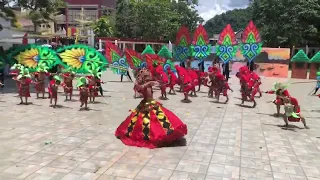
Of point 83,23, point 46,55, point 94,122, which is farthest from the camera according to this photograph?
point 83,23

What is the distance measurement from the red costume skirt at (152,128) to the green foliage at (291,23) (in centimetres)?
2723

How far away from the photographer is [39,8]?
53.7 ft

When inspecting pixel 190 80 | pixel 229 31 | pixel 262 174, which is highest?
pixel 229 31

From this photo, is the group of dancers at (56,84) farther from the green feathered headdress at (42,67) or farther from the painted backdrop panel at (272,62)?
the painted backdrop panel at (272,62)

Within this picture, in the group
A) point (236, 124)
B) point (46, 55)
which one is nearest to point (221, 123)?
point (236, 124)

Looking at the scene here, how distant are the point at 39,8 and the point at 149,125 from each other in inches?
466

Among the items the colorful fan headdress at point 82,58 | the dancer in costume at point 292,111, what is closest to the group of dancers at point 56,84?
the colorful fan headdress at point 82,58

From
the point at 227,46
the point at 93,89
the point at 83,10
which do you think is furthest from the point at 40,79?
the point at 83,10

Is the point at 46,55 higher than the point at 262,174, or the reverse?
the point at 46,55

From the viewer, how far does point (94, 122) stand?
911cm

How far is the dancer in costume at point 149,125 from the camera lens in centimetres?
691

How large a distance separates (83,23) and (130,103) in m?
36.5

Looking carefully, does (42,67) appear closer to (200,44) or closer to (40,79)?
(40,79)

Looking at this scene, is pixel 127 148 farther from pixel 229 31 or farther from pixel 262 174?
pixel 229 31
